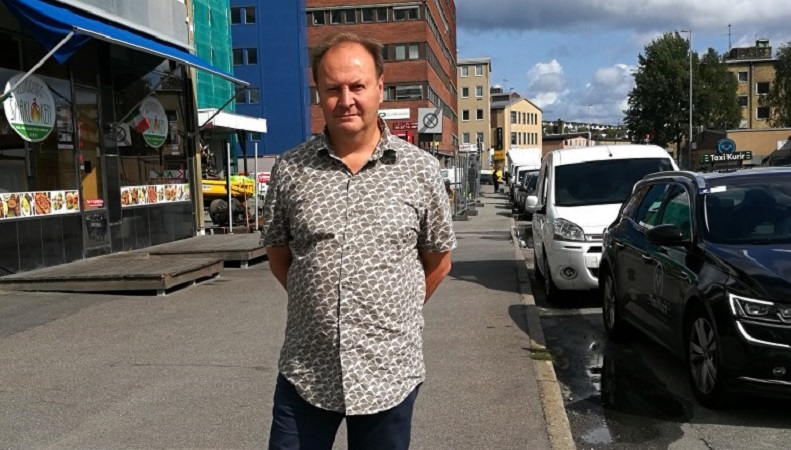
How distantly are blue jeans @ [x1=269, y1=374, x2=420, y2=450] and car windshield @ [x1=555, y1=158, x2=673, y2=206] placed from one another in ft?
26.5

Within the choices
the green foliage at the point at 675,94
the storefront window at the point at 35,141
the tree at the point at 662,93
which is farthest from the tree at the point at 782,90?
the storefront window at the point at 35,141

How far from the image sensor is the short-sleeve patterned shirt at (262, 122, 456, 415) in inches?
101

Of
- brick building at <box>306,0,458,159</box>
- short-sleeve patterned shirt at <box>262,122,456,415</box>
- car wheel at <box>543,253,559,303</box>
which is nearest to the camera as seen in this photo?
short-sleeve patterned shirt at <box>262,122,456,415</box>

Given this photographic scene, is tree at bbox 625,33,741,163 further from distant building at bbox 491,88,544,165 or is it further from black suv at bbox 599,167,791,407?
black suv at bbox 599,167,791,407

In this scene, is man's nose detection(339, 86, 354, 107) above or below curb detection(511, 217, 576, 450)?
above

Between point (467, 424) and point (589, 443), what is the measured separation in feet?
2.47

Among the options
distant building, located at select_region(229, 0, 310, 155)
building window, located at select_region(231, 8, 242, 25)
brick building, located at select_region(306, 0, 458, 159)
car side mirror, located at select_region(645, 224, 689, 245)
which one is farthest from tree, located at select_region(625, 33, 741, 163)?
car side mirror, located at select_region(645, 224, 689, 245)

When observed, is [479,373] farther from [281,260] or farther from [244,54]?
[244,54]

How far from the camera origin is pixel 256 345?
7.29 meters

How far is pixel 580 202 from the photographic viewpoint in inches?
410

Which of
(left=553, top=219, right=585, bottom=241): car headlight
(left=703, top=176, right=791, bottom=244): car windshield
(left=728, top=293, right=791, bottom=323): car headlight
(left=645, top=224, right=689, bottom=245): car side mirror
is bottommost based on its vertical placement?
(left=728, top=293, right=791, bottom=323): car headlight

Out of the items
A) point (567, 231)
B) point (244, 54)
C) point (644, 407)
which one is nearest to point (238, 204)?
point (567, 231)

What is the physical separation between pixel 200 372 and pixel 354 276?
411cm

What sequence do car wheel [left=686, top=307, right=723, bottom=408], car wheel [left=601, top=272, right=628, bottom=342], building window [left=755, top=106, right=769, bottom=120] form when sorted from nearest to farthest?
car wheel [left=686, top=307, right=723, bottom=408] < car wheel [left=601, top=272, right=628, bottom=342] < building window [left=755, top=106, right=769, bottom=120]
